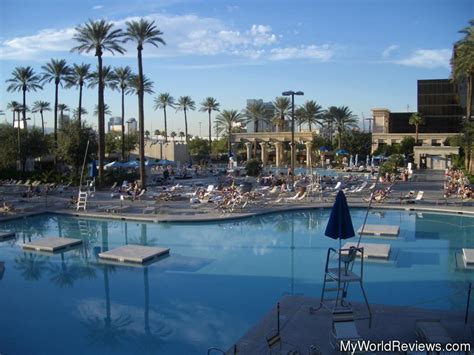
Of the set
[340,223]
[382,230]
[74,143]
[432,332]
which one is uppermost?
[74,143]

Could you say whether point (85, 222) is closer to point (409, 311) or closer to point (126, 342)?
point (126, 342)

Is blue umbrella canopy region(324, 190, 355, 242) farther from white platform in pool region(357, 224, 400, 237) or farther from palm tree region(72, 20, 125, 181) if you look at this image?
palm tree region(72, 20, 125, 181)

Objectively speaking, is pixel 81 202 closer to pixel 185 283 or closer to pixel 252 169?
pixel 185 283

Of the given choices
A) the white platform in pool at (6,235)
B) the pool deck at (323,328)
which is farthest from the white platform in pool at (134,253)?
the pool deck at (323,328)

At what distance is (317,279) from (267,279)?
122 centimetres

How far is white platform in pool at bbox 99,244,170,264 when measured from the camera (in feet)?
45.6

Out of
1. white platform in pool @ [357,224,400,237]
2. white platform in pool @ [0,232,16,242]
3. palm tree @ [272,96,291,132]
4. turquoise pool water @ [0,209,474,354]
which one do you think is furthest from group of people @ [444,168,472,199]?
palm tree @ [272,96,291,132]

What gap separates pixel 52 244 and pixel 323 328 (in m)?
10.3


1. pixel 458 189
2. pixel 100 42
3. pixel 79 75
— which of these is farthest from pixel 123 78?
pixel 458 189

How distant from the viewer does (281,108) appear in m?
64.4

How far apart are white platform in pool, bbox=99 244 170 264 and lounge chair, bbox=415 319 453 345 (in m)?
7.98

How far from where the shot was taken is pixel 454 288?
11.5m

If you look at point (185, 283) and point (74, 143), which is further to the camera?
point (74, 143)

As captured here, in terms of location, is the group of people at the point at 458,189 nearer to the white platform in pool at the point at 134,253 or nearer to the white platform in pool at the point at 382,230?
the white platform in pool at the point at 382,230
